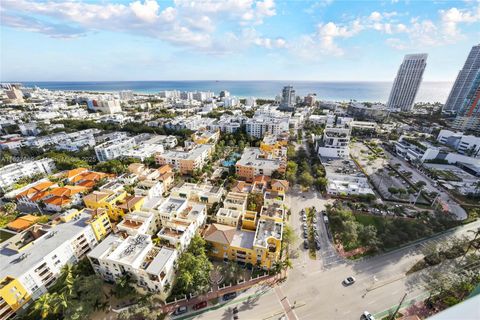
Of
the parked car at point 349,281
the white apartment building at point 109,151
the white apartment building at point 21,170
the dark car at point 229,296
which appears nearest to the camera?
the dark car at point 229,296

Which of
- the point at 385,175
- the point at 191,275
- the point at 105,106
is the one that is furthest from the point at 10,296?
the point at 105,106

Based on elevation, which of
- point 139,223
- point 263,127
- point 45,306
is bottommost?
point 45,306

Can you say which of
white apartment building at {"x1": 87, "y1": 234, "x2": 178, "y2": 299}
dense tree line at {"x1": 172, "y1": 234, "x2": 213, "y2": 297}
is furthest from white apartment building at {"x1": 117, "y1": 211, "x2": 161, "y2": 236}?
dense tree line at {"x1": 172, "y1": 234, "x2": 213, "y2": 297}

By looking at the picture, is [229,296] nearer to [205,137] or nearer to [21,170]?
[205,137]

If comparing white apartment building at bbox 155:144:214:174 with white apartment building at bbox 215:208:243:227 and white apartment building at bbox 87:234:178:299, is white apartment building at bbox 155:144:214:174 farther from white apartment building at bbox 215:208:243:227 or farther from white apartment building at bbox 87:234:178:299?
white apartment building at bbox 87:234:178:299

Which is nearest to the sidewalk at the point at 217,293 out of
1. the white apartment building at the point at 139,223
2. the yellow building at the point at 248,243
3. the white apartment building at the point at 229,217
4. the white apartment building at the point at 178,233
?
the yellow building at the point at 248,243

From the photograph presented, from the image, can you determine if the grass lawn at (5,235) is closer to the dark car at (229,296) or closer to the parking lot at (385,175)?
the dark car at (229,296)
